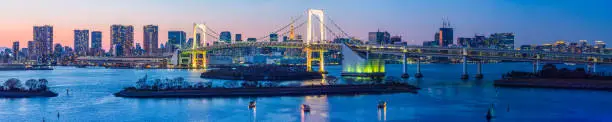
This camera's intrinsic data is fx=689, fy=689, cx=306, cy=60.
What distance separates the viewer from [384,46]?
2708cm

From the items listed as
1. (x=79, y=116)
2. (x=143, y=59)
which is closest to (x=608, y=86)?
(x=79, y=116)

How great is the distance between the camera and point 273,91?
54.7 ft

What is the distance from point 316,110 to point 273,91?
387 cm

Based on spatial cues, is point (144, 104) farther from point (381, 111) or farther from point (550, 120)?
point (550, 120)

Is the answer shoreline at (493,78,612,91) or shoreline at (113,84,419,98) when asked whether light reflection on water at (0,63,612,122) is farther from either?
shoreline at (493,78,612,91)

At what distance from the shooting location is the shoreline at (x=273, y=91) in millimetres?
15819

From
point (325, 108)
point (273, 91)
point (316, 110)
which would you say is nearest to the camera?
point (316, 110)

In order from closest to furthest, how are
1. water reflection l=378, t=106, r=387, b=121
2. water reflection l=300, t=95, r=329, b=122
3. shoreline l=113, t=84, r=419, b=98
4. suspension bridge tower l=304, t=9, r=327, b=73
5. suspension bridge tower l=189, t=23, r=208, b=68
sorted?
1. water reflection l=300, t=95, r=329, b=122
2. water reflection l=378, t=106, r=387, b=121
3. shoreline l=113, t=84, r=419, b=98
4. suspension bridge tower l=304, t=9, r=327, b=73
5. suspension bridge tower l=189, t=23, r=208, b=68

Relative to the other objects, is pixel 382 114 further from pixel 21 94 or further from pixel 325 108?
pixel 21 94

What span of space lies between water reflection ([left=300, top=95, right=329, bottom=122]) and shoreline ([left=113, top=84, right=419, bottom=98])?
899 millimetres

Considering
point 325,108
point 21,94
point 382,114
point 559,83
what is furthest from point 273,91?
point 559,83

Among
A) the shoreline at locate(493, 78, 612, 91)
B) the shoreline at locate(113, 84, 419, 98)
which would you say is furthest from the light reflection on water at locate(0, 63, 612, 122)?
the shoreline at locate(493, 78, 612, 91)

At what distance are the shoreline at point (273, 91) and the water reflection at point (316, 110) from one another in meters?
0.90

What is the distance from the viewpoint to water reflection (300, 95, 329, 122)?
11734mm
